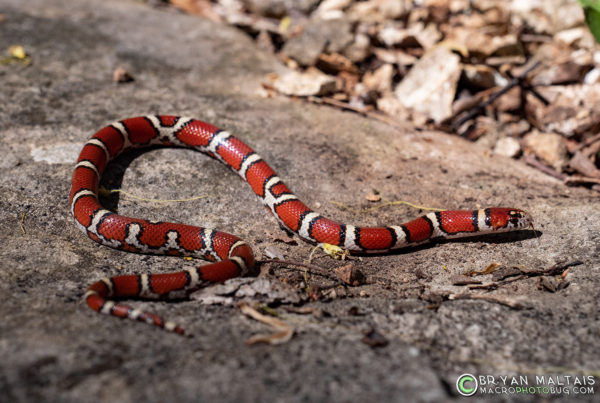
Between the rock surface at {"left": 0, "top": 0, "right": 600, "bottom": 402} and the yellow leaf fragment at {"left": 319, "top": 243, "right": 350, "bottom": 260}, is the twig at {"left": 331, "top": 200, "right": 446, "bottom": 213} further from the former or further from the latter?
the yellow leaf fragment at {"left": 319, "top": 243, "right": 350, "bottom": 260}

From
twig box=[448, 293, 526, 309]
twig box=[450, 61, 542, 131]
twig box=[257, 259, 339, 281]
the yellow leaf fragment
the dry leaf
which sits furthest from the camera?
twig box=[450, 61, 542, 131]

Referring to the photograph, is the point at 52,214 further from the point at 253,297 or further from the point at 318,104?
the point at 318,104

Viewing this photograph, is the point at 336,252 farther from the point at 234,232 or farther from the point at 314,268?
the point at 234,232

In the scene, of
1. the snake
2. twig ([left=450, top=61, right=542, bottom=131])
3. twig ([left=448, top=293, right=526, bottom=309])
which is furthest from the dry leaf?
twig ([left=450, top=61, right=542, bottom=131])

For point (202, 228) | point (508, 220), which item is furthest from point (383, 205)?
point (202, 228)

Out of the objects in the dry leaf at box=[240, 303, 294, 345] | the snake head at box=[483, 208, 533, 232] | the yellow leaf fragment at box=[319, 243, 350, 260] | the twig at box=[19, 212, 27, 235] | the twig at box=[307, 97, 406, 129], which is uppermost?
the twig at box=[307, 97, 406, 129]

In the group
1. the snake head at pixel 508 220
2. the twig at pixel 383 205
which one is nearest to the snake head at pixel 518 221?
the snake head at pixel 508 220
